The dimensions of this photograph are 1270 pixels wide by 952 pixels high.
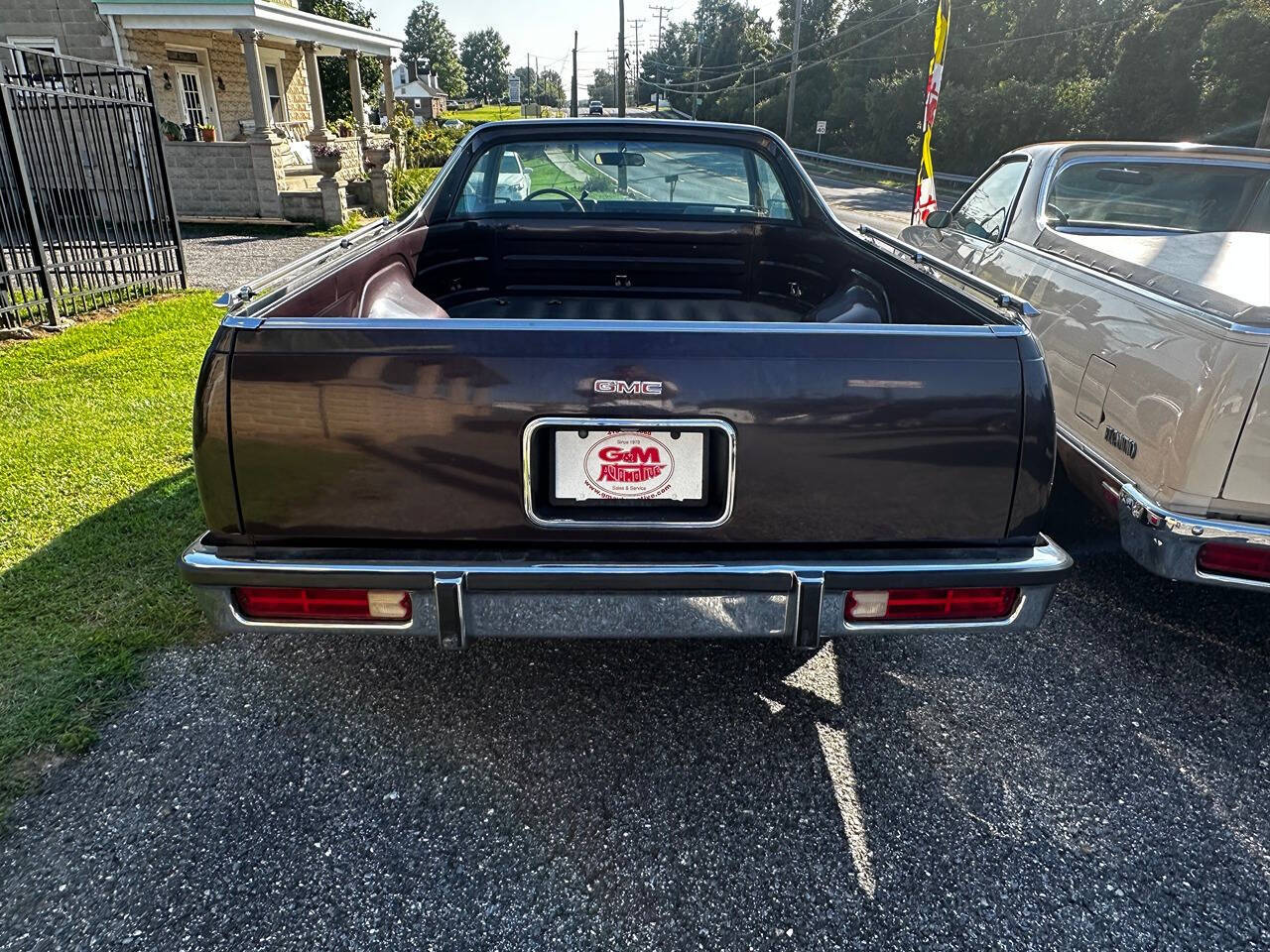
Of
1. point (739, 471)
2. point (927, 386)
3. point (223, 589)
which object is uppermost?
point (927, 386)

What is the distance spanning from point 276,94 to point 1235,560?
998 inches

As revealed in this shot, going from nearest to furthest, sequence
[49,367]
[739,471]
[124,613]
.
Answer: [739,471], [124,613], [49,367]

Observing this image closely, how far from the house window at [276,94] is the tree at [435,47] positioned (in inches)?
2668

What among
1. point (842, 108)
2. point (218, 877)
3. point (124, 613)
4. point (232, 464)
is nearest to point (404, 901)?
point (218, 877)

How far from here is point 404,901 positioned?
2045mm

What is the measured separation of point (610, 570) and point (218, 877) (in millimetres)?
1214

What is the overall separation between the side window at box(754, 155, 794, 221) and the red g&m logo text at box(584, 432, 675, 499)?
99.2 inches

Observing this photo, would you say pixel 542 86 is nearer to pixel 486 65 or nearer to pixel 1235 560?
pixel 486 65

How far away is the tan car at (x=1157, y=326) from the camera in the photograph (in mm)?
2641

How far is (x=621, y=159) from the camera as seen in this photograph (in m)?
4.32

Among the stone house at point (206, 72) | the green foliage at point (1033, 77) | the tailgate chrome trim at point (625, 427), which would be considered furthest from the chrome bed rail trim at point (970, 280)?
the green foliage at point (1033, 77)

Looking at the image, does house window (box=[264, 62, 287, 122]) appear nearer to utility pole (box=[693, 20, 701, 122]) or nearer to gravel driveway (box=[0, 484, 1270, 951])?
gravel driveway (box=[0, 484, 1270, 951])

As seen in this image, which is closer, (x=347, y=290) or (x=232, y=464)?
(x=232, y=464)

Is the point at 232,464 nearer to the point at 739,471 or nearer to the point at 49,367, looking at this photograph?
the point at 739,471
